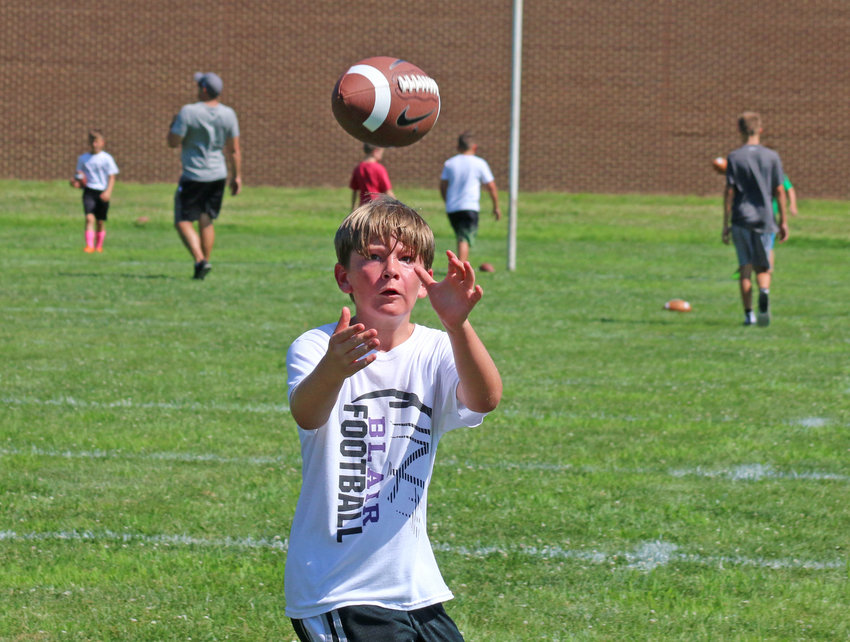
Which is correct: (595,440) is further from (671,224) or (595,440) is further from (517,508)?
(671,224)

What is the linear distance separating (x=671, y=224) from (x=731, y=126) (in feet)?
19.2

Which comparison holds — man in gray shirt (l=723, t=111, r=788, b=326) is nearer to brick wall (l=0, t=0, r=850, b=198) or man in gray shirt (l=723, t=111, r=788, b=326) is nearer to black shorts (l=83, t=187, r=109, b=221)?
black shorts (l=83, t=187, r=109, b=221)

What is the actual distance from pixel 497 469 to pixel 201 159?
8731 mm

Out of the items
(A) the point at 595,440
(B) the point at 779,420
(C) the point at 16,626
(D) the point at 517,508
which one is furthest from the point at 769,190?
(C) the point at 16,626

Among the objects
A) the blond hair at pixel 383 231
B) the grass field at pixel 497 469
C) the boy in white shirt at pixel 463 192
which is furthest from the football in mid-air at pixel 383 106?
the boy in white shirt at pixel 463 192

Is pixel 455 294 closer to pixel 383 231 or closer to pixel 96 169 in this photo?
pixel 383 231

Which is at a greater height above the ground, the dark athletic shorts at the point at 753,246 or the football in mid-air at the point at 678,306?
the dark athletic shorts at the point at 753,246

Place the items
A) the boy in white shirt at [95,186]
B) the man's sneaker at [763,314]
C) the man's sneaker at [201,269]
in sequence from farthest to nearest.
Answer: the boy in white shirt at [95,186]
the man's sneaker at [201,269]
the man's sneaker at [763,314]

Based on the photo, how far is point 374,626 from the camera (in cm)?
274

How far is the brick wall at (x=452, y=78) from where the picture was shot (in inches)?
1256

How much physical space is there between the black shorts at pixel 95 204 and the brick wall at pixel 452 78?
13185 mm

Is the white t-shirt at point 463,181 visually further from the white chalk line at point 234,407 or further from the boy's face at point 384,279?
the boy's face at point 384,279

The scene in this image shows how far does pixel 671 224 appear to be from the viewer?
2820cm

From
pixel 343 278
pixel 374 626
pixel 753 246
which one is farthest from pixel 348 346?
pixel 753 246
